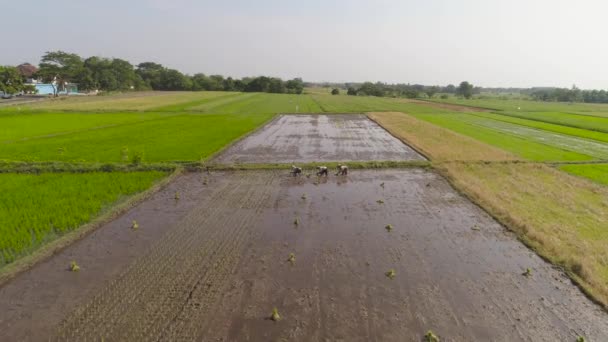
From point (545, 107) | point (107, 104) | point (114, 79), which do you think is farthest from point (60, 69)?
point (545, 107)

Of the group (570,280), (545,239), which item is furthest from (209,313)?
(545,239)

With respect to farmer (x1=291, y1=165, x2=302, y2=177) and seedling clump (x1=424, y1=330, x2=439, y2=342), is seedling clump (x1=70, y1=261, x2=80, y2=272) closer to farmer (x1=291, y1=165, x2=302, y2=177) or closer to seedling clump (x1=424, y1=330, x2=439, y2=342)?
seedling clump (x1=424, y1=330, x2=439, y2=342)

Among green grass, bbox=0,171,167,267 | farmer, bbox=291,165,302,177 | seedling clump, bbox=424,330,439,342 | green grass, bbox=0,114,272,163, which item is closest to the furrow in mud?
green grass, bbox=0,171,167,267

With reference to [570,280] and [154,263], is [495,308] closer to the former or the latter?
[570,280]

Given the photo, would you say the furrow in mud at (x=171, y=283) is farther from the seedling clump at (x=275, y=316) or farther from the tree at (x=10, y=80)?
the tree at (x=10, y=80)

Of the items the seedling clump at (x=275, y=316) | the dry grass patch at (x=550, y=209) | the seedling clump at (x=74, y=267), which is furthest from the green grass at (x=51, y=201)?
the dry grass patch at (x=550, y=209)

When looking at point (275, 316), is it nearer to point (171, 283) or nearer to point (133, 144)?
point (171, 283)
